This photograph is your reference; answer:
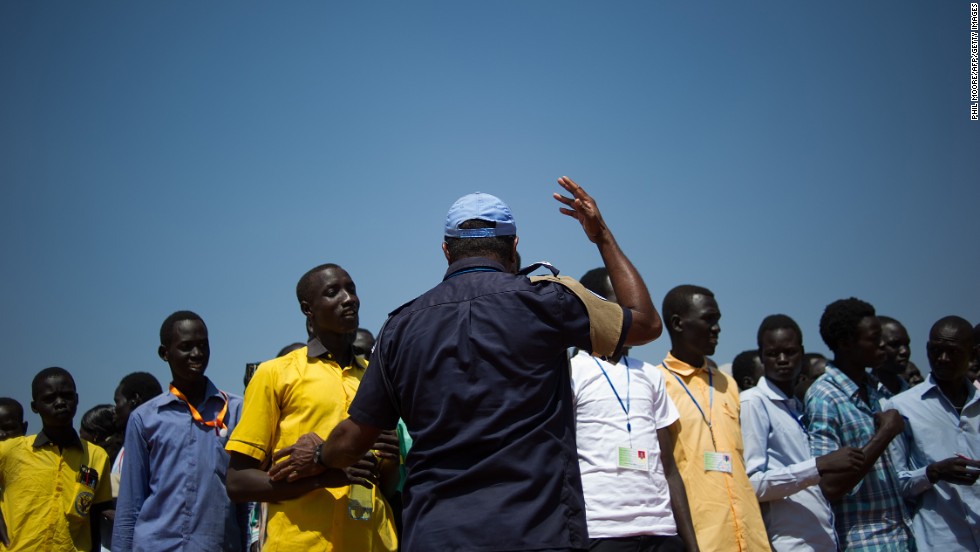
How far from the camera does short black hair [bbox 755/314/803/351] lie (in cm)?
702

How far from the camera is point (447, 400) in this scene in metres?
3.00

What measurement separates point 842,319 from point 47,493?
23.0 feet

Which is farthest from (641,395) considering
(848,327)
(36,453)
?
(36,453)

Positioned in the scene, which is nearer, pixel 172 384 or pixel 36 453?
pixel 172 384

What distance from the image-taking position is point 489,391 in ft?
9.78

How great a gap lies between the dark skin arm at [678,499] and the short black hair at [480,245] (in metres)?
2.18

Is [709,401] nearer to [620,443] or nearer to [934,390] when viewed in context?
[620,443]

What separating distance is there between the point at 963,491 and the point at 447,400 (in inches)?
209

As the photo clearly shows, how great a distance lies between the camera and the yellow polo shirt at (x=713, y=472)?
4965 millimetres

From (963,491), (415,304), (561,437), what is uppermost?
(415,304)

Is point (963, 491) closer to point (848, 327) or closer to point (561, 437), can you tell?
point (848, 327)

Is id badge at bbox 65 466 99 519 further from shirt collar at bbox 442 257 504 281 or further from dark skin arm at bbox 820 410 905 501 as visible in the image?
dark skin arm at bbox 820 410 905 501

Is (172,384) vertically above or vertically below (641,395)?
above

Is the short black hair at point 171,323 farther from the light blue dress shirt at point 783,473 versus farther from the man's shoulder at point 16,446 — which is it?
the light blue dress shirt at point 783,473
